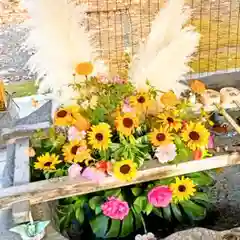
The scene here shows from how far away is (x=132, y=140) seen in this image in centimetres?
154

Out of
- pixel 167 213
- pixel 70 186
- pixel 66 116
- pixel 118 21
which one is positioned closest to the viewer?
pixel 70 186

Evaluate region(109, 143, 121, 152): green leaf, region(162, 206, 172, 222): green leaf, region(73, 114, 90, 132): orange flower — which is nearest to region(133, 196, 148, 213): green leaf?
region(162, 206, 172, 222): green leaf

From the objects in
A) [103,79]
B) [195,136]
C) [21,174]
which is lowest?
[21,174]

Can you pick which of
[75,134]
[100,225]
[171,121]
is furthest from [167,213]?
[75,134]

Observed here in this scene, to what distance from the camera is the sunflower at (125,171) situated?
1.45m

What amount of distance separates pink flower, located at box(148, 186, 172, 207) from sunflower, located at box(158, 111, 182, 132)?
0.68 feet

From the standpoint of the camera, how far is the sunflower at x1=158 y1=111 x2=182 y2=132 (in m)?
1.54

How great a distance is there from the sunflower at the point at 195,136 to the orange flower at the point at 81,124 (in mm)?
321

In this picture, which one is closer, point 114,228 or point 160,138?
point 160,138

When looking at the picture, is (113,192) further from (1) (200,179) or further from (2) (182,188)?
(1) (200,179)

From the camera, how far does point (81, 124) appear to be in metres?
1.54

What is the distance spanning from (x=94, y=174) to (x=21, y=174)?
28cm

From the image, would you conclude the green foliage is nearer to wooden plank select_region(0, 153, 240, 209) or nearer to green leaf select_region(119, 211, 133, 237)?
green leaf select_region(119, 211, 133, 237)

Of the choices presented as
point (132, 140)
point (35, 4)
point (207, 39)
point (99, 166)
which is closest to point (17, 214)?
point (99, 166)
